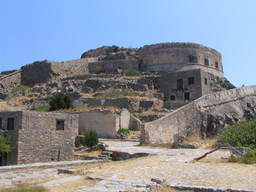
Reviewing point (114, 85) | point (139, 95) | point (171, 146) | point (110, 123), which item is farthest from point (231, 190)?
point (114, 85)

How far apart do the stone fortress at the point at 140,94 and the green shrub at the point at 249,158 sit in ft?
24.8

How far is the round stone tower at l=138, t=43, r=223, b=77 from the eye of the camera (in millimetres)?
36031

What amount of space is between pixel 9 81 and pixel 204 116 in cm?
2451

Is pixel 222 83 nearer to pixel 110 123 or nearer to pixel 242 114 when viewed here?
pixel 242 114

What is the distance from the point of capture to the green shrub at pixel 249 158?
8.72 metres

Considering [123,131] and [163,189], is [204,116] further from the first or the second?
[163,189]

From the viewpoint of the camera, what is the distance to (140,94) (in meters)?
29.6

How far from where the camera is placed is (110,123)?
2181 centimetres

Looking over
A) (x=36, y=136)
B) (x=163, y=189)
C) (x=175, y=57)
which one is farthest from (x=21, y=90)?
(x=163, y=189)

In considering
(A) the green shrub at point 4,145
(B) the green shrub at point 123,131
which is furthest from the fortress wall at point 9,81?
(A) the green shrub at point 4,145

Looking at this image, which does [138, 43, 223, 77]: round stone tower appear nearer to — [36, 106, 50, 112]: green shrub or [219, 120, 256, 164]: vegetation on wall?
[36, 106, 50, 112]: green shrub

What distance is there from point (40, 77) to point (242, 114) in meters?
22.3

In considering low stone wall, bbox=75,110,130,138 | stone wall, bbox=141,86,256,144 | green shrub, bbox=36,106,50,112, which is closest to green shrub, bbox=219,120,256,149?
stone wall, bbox=141,86,256,144

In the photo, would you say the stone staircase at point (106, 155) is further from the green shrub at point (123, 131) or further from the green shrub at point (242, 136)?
the green shrub at point (123, 131)
